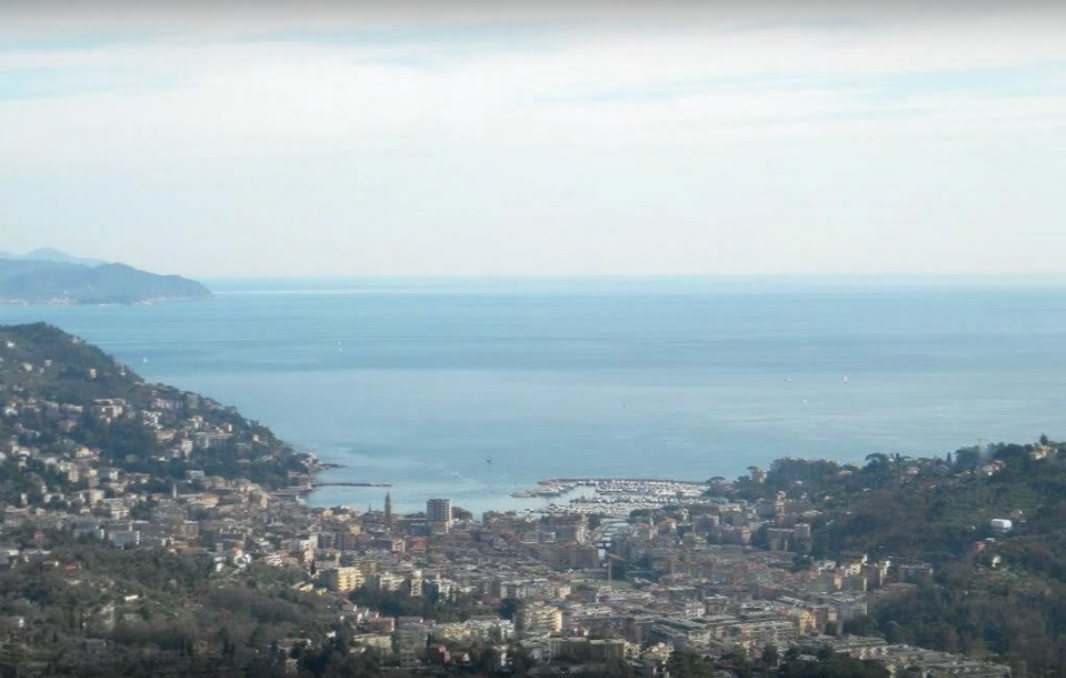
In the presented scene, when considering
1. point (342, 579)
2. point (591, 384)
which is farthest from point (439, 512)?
point (591, 384)

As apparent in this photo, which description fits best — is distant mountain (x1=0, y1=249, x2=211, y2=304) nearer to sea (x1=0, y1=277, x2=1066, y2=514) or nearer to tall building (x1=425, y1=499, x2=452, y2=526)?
sea (x1=0, y1=277, x2=1066, y2=514)

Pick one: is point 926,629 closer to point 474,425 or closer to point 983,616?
point 983,616

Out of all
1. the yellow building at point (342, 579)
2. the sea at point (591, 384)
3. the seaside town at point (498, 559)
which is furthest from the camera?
the sea at point (591, 384)

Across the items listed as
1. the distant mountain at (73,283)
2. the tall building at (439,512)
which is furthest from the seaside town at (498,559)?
the distant mountain at (73,283)

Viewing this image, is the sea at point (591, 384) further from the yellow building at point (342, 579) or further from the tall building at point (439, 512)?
the yellow building at point (342, 579)

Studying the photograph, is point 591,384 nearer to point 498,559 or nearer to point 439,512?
point 439,512

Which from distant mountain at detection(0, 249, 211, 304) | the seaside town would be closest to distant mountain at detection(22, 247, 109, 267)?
distant mountain at detection(0, 249, 211, 304)

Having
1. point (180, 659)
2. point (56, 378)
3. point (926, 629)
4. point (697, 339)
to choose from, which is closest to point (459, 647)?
point (180, 659)
